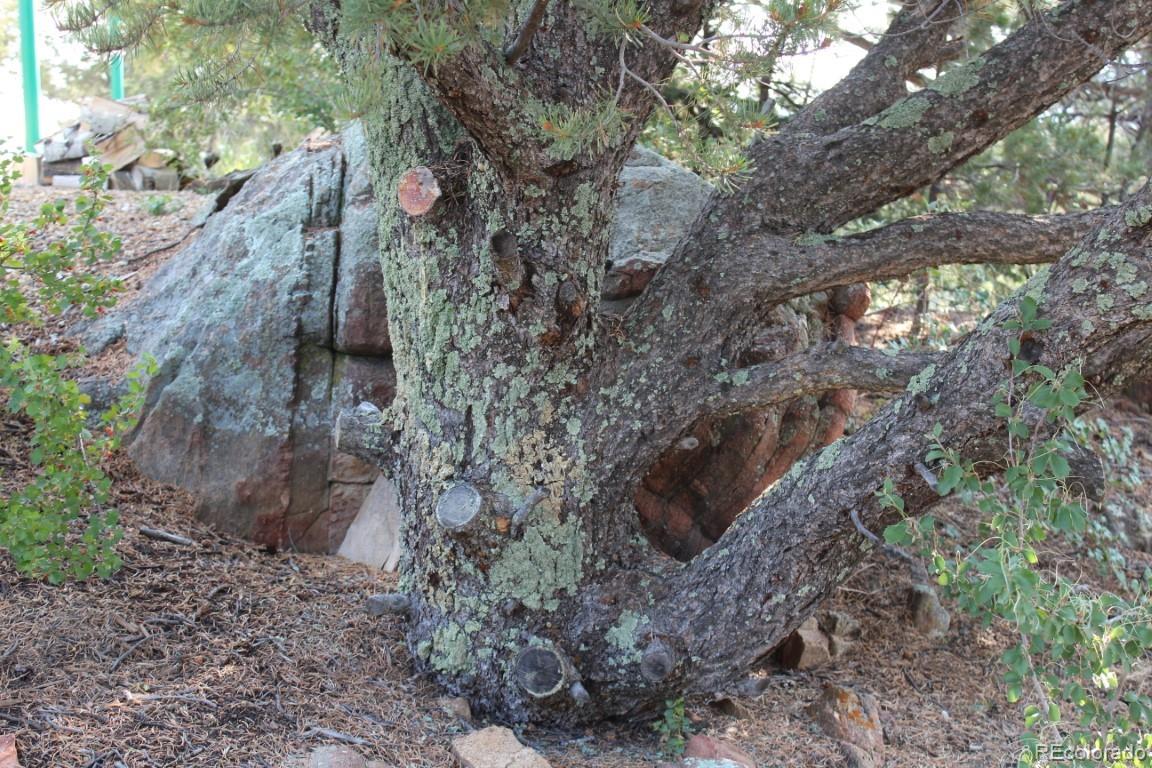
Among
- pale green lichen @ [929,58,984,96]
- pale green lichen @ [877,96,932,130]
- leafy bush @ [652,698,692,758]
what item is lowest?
leafy bush @ [652,698,692,758]

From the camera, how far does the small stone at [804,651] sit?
396 centimetres

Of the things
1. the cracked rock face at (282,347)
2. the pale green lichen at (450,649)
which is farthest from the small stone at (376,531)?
the pale green lichen at (450,649)

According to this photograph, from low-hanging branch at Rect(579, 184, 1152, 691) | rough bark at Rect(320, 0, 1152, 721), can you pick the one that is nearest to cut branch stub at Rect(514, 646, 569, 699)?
rough bark at Rect(320, 0, 1152, 721)

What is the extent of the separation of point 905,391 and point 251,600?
8.02ft

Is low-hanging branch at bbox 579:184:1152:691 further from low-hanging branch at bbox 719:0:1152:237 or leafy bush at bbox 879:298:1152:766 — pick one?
low-hanging branch at bbox 719:0:1152:237

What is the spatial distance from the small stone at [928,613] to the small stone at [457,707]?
216cm

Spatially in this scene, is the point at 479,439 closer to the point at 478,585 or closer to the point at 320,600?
the point at 478,585

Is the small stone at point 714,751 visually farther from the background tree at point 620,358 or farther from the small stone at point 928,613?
the small stone at point 928,613

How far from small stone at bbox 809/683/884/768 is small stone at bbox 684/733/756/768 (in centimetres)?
43

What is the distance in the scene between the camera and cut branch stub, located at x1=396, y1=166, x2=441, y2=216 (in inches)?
121

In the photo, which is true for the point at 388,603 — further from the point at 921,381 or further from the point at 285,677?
the point at 921,381

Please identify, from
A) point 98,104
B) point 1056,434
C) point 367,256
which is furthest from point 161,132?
point 1056,434

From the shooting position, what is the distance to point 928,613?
14.1 feet

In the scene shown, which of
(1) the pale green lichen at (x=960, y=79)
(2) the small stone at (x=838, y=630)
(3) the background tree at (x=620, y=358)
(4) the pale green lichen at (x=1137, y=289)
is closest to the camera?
(4) the pale green lichen at (x=1137, y=289)
